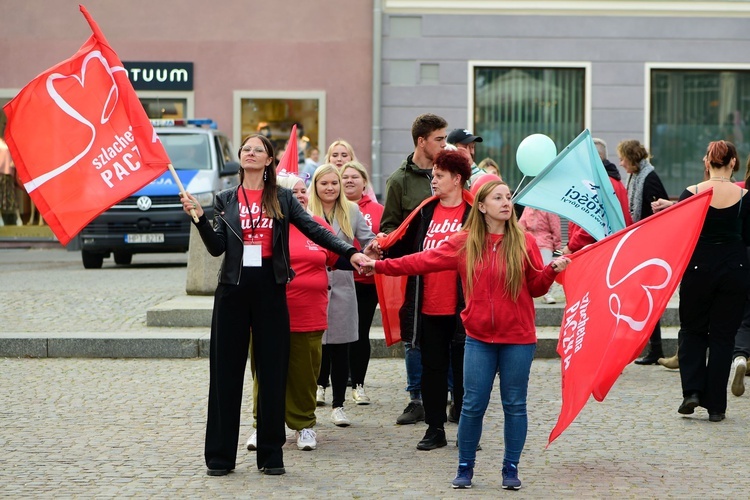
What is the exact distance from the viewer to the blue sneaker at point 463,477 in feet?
21.7

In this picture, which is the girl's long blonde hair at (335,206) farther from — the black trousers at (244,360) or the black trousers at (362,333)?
the black trousers at (244,360)

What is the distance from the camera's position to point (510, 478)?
6.58 m

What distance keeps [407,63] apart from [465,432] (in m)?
16.2

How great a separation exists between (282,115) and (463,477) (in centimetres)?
1665

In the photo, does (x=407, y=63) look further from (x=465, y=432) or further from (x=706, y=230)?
(x=465, y=432)

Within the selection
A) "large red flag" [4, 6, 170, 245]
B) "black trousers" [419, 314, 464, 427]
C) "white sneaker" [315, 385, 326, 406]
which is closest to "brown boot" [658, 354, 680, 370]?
"white sneaker" [315, 385, 326, 406]

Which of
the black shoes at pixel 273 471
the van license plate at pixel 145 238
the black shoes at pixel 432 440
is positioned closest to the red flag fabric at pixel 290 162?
the black shoes at pixel 432 440

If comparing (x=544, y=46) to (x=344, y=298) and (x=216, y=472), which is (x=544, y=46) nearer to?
(x=344, y=298)

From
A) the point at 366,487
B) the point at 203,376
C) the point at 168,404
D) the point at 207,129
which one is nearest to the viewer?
the point at 366,487

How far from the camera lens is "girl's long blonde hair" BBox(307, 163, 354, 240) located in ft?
28.2

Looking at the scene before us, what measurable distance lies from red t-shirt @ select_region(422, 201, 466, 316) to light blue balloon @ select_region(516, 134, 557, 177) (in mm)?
3486

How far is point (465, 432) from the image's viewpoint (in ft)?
21.9

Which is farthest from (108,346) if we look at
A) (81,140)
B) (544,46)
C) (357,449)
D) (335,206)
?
(544,46)

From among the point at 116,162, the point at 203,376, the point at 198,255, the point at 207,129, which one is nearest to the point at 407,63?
the point at 207,129
